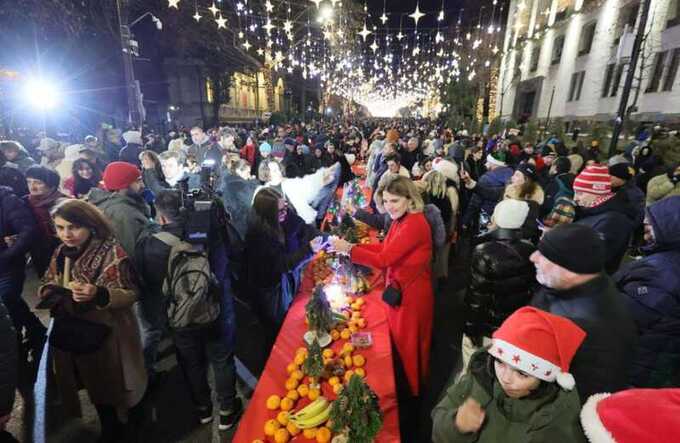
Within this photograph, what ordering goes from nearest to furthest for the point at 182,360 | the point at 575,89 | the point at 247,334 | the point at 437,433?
the point at 437,433 → the point at 182,360 → the point at 247,334 → the point at 575,89

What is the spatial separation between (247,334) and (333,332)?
2151 mm

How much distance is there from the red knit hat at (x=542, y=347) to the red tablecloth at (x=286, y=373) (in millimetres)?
1170

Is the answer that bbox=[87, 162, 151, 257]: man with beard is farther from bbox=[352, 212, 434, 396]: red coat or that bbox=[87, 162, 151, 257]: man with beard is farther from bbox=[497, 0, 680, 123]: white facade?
bbox=[497, 0, 680, 123]: white facade

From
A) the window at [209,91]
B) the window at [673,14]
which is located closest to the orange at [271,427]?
the window at [673,14]

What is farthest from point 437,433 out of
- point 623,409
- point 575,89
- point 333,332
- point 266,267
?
point 575,89

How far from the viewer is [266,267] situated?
336 cm

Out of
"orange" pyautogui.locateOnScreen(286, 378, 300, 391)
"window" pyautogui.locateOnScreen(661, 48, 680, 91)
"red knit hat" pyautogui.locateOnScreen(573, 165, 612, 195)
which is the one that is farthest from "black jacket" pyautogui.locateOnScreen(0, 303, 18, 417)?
"window" pyautogui.locateOnScreen(661, 48, 680, 91)

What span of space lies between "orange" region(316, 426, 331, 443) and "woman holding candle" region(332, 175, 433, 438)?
3.93 feet

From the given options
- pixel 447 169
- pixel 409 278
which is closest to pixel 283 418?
pixel 409 278

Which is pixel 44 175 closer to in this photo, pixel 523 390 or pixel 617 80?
pixel 523 390

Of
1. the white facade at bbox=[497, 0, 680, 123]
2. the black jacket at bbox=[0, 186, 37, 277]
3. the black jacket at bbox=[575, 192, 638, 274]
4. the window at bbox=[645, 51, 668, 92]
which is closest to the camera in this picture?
the black jacket at bbox=[575, 192, 638, 274]

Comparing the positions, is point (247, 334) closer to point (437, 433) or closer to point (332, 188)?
point (332, 188)

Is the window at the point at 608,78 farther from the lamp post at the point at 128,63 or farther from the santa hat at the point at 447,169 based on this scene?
the lamp post at the point at 128,63

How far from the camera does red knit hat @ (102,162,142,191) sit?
356 centimetres
